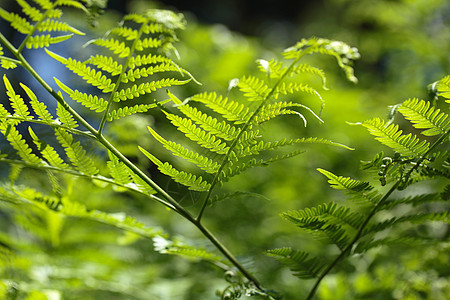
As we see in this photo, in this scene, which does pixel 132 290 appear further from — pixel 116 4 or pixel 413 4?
pixel 116 4

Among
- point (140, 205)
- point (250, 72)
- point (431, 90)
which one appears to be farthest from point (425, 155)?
point (250, 72)

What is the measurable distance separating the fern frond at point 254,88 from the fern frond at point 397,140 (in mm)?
151

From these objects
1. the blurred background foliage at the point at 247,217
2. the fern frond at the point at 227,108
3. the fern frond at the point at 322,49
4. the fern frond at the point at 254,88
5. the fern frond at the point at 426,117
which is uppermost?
the fern frond at the point at 322,49

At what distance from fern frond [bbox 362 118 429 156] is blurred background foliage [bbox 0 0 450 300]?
3.9 inches

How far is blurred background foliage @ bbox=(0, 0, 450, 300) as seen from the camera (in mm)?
1030

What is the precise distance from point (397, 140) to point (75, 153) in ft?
1.58

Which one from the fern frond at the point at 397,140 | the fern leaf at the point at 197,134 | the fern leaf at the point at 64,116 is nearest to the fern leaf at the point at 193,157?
the fern leaf at the point at 197,134

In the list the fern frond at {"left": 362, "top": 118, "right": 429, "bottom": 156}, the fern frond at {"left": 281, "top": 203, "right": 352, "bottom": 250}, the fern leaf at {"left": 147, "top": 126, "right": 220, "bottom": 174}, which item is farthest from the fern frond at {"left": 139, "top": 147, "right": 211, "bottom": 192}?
the fern frond at {"left": 362, "top": 118, "right": 429, "bottom": 156}

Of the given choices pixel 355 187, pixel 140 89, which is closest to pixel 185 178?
pixel 140 89

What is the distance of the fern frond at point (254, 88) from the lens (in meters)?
0.58

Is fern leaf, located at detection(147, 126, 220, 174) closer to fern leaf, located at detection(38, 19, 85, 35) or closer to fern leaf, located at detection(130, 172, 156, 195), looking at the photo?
fern leaf, located at detection(130, 172, 156, 195)

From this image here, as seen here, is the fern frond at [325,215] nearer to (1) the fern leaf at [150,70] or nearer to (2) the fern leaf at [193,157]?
(2) the fern leaf at [193,157]

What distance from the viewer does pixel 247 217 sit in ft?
5.65

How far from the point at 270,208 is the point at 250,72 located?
1.12m
